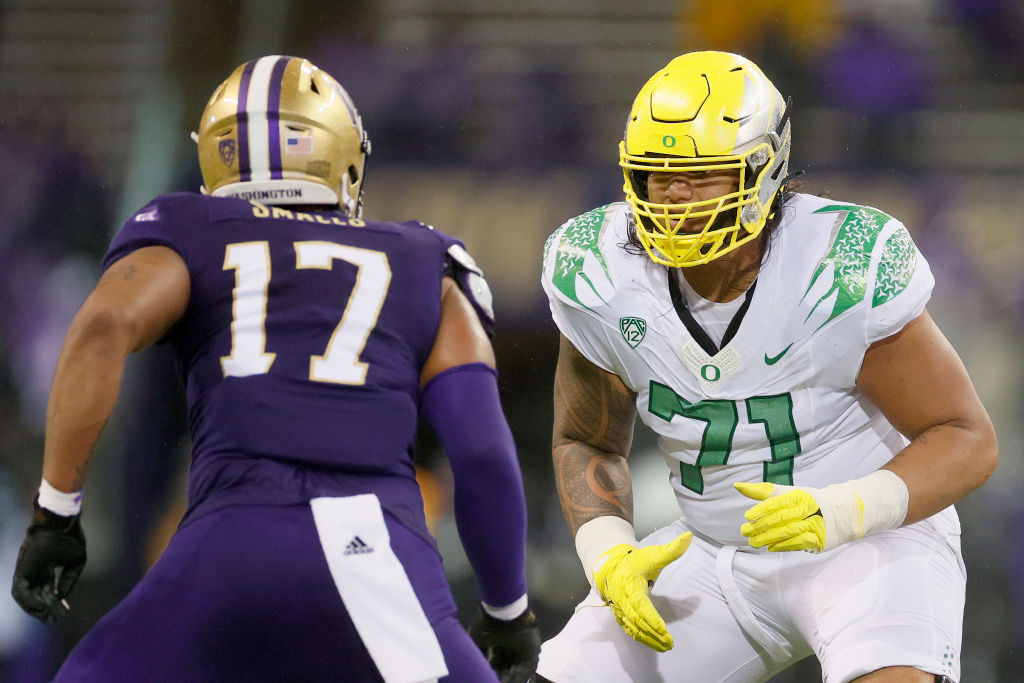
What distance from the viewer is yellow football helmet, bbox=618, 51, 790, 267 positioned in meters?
1.97

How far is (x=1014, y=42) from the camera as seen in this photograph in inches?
144

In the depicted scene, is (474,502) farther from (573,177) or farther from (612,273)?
(573,177)

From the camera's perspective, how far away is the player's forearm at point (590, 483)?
2123 mm

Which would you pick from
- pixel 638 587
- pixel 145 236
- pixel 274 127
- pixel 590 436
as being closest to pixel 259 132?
pixel 274 127

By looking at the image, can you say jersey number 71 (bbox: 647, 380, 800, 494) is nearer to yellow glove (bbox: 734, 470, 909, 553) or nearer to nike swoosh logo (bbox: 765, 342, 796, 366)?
nike swoosh logo (bbox: 765, 342, 796, 366)

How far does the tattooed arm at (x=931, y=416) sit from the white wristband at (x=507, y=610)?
0.63 m

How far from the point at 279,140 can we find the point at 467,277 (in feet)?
1.20

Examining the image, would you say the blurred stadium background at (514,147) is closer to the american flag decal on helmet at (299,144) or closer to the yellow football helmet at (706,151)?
the yellow football helmet at (706,151)

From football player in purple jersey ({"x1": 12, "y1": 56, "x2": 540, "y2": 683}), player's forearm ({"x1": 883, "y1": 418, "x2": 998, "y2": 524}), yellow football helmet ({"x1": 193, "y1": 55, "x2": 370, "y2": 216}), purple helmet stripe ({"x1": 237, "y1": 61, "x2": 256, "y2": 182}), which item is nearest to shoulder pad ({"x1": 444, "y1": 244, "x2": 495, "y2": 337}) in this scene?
football player in purple jersey ({"x1": 12, "y1": 56, "x2": 540, "y2": 683})

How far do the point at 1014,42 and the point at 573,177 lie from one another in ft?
4.71

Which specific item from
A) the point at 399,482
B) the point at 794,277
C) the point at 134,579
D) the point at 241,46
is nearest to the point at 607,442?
the point at 794,277

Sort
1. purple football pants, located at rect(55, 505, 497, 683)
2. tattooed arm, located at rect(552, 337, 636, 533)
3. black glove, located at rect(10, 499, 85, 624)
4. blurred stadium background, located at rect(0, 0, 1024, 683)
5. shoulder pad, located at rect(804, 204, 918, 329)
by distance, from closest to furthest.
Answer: purple football pants, located at rect(55, 505, 497, 683) → black glove, located at rect(10, 499, 85, 624) → shoulder pad, located at rect(804, 204, 918, 329) → tattooed arm, located at rect(552, 337, 636, 533) → blurred stadium background, located at rect(0, 0, 1024, 683)

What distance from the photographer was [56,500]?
1.55 metres

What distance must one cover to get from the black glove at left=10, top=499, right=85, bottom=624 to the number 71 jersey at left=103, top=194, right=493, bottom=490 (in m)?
0.18
